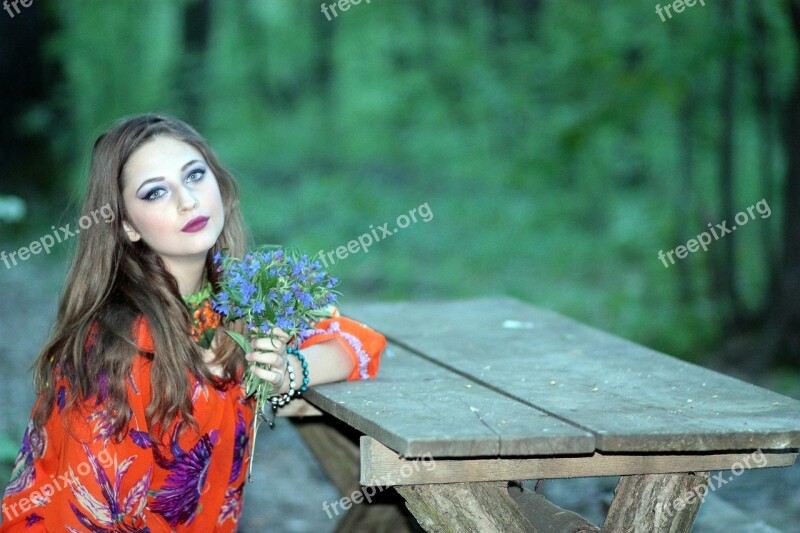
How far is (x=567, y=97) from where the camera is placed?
9.38 meters

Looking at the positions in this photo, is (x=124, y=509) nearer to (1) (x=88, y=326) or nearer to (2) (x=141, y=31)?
(1) (x=88, y=326)

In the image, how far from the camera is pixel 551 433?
74.6 inches

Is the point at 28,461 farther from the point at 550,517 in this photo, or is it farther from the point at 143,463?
the point at 550,517

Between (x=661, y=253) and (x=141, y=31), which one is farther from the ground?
(x=141, y=31)

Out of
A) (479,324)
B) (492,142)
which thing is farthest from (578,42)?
(479,324)

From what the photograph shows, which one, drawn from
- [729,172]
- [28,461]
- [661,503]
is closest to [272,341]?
[28,461]

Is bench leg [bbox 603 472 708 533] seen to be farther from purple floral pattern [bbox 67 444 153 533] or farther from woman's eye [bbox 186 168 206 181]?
woman's eye [bbox 186 168 206 181]

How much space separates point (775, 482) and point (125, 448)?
3.36 metres

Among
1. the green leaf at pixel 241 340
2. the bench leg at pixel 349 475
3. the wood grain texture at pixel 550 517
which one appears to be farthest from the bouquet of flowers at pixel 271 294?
the bench leg at pixel 349 475

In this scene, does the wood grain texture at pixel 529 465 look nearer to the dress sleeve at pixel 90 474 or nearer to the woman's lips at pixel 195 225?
the dress sleeve at pixel 90 474

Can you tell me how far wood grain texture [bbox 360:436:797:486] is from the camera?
202cm

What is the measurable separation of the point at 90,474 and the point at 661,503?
4.09 ft

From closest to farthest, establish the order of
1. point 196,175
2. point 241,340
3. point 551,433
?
point 551,433 → point 241,340 → point 196,175

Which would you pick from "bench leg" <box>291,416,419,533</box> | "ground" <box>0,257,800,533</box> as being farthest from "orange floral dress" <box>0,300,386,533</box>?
"ground" <box>0,257,800,533</box>
